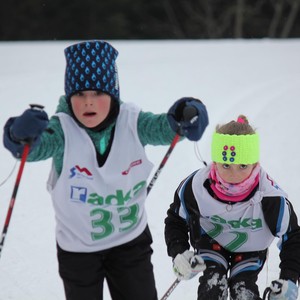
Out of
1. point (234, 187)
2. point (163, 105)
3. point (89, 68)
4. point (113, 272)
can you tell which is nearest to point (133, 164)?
point (89, 68)

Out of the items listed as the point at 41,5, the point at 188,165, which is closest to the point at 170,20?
the point at 41,5

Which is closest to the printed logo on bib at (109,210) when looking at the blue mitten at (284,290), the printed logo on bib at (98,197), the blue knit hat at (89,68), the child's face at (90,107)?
the printed logo on bib at (98,197)

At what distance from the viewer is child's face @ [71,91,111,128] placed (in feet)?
7.80

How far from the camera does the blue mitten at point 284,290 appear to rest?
2.80 meters

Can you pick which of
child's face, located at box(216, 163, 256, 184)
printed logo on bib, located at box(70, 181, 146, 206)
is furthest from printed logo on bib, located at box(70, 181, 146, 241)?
child's face, located at box(216, 163, 256, 184)

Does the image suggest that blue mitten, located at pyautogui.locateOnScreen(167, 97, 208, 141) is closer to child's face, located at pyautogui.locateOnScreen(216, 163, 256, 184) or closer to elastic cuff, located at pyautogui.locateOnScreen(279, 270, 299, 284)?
child's face, located at pyautogui.locateOnScreen(216, 163, 256, 184)

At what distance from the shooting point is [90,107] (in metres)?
2.38

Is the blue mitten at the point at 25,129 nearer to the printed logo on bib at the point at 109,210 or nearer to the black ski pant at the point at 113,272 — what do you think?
the printed logo on bib at the point at 109,210

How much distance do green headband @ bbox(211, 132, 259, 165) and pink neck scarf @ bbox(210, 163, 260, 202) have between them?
83mm

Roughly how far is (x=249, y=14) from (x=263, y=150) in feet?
86.4

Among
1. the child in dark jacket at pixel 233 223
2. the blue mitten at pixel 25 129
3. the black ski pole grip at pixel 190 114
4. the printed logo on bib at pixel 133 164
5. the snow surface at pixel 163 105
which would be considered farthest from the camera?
the snow surface at pixel 163 105

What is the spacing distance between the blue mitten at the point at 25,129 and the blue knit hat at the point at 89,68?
0.91 ft

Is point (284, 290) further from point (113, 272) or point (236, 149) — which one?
point (113, 272)

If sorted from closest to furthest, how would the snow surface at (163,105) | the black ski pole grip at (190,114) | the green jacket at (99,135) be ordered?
the black ski pole grip at (190,114) → the green jacket at (99,135) → the snow surface at (163,105)
